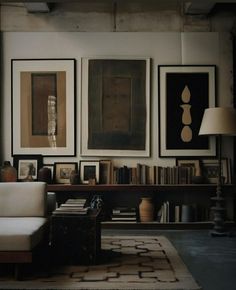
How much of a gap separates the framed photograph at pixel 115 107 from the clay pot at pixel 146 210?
700 mm

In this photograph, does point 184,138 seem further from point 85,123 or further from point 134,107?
point 85,123

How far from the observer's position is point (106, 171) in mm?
6348

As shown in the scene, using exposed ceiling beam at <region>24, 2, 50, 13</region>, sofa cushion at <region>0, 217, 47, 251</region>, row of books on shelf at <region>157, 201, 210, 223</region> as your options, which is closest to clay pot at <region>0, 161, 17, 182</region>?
row of books on shelf at <region>157, 201, 210, 223</region>

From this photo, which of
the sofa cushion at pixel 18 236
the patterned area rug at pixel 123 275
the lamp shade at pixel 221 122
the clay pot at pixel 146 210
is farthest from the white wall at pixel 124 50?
the sofa cushion at pixel 18 236

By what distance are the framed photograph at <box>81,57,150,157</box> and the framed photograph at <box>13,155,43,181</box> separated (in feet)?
2.24

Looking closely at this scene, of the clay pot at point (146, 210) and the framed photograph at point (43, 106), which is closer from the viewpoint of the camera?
the clay pot at point (146, 210)

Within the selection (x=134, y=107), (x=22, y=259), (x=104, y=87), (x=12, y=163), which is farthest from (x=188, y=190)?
(x=22, y=259)

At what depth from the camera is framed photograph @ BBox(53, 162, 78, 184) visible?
6379 mm

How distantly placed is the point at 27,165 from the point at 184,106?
2455 mm

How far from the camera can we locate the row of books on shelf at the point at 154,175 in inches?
245

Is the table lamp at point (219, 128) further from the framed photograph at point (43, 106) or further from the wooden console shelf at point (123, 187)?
the framed photograph at point (43, 106)

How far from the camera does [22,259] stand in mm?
3369

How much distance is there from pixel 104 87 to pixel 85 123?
599mm

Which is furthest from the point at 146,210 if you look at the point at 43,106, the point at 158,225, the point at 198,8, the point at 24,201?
the point at 198,8
